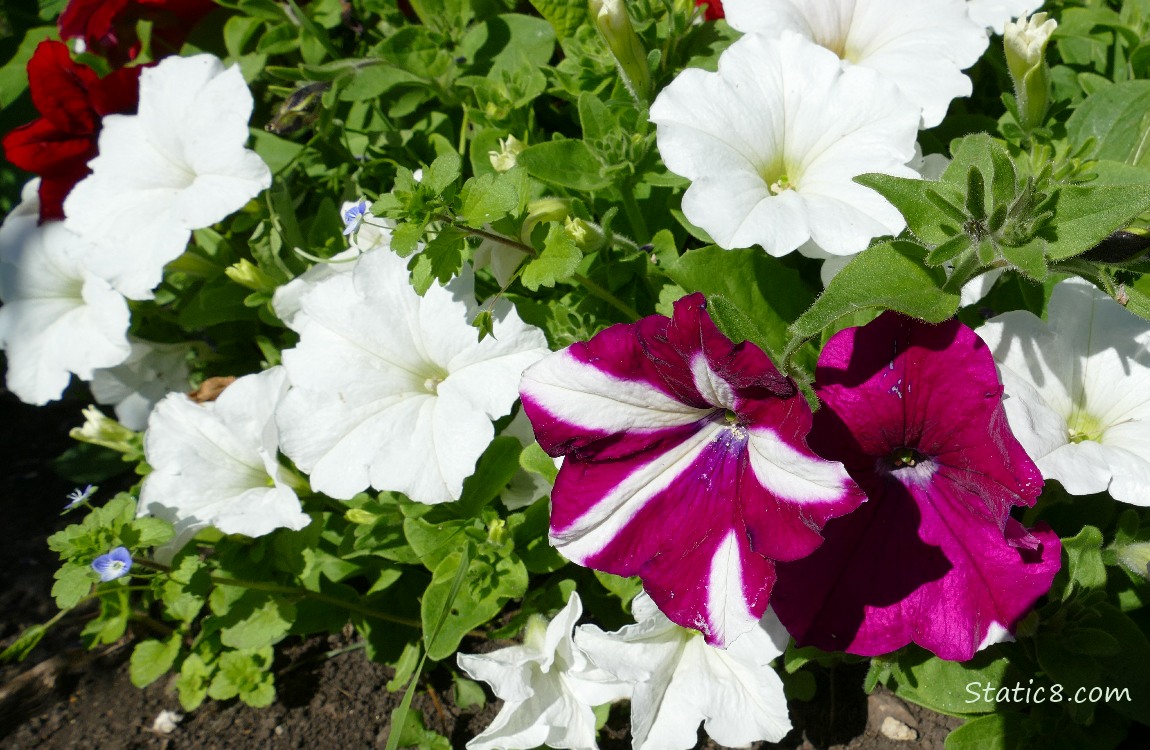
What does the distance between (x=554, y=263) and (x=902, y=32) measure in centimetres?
85

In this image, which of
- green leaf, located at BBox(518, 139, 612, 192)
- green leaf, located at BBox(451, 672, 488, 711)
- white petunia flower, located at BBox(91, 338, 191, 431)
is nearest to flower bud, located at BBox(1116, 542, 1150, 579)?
green leaf, located at BBox(518, 139, 612, 192)

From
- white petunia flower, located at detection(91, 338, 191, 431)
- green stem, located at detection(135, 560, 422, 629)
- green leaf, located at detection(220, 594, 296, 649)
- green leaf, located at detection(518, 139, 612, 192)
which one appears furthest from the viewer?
white petunia flower, located at detection(91, 338, 191, 431)

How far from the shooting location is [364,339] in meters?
1.62

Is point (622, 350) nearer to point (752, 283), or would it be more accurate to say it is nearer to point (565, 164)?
point (752, 283)

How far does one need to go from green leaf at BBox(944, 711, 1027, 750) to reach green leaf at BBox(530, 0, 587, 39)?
1.62m

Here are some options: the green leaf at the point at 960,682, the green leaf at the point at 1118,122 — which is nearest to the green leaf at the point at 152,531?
the green leaf at the point at 960,682

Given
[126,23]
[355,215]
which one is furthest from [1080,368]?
[126,23]

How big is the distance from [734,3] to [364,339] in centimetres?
94

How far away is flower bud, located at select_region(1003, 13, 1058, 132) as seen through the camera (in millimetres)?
1466

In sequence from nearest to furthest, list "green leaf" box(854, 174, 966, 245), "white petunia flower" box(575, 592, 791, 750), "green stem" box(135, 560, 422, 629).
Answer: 1. "green leaf" box(854, 174, 966, 245)
2. "white petunia flower" box(575, 592, 791, 750)
3. "green stem" box(135, 560, 422, 629)

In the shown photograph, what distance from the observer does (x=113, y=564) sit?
1.54 meters

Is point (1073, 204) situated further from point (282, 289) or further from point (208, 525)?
point (208, 525)

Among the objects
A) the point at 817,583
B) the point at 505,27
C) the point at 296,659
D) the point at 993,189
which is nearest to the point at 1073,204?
the point at 993,189

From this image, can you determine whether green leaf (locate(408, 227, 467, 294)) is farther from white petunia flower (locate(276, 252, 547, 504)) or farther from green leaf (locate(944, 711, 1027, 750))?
green leaf (locate(944, 711, 1027, 750))
